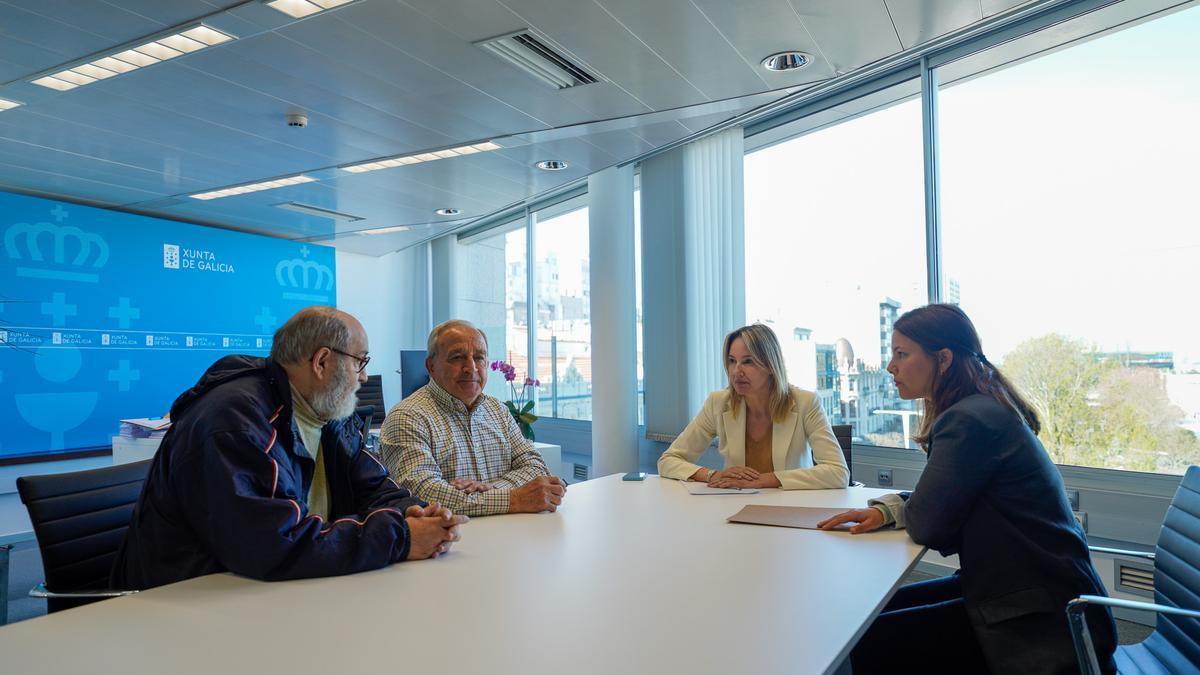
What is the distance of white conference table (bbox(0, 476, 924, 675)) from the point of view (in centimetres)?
110

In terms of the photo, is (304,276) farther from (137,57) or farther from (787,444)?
(787,444)

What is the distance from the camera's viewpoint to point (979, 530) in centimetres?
175

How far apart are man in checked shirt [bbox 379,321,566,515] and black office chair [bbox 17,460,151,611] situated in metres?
0.78

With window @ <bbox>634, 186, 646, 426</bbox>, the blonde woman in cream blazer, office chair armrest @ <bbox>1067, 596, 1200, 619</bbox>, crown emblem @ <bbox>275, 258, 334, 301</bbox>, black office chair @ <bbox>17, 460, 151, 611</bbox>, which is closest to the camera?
office chair armrest @ <bbox>1067, 596, 1200, 619</bbox>

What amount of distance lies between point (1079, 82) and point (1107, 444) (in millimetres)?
1958

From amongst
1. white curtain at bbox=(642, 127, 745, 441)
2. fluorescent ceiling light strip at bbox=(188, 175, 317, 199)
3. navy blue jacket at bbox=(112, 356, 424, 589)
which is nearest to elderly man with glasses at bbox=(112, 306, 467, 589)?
navy blue jacket at bbox=(112, 356, 424, 589)

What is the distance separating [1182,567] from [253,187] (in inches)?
257

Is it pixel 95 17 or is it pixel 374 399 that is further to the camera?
pixel 374 399

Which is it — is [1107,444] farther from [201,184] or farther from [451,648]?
[201,184]

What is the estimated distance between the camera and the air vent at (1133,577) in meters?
3.20

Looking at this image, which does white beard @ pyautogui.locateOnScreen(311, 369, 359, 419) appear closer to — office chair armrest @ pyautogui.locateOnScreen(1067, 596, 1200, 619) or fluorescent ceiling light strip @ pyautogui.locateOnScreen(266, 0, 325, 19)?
office chair armrest @ pyautogui.locateOnScreen(1067, 596, 1200, 619)

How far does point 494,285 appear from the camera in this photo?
8.58 m

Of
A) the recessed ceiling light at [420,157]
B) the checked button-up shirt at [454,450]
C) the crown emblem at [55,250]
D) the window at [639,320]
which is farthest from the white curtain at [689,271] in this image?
the crown emblem at [55,250]

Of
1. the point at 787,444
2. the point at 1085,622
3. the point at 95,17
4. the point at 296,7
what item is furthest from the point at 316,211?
the point at 1085,622
